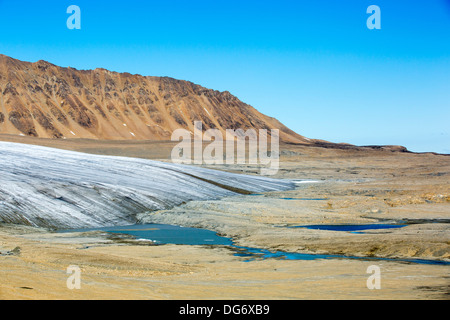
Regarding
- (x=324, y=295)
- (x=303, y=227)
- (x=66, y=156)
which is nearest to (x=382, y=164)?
(x=66, y=156)

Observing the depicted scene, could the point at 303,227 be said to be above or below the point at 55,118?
below

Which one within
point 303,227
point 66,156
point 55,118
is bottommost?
point 303,227

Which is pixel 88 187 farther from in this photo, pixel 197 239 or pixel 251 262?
pixel 251 262

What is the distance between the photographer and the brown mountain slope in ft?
440

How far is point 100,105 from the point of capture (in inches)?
6063

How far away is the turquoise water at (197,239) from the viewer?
15.0m

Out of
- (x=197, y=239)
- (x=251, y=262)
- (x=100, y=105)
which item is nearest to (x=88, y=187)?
(x=197, y=239)

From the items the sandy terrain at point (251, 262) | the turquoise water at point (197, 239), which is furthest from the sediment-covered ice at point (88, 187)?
the sandy terrain at point (251, 262)

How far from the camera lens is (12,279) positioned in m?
8.55

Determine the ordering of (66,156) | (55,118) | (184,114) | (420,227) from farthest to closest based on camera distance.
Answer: (184,114)
(55,118)
(66,156)
(420,227)

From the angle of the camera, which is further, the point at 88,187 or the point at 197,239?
the point at 88,187

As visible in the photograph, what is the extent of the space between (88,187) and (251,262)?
49.0ft

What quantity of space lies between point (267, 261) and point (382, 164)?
77.9 metres

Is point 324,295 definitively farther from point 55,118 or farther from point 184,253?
point 55,118
